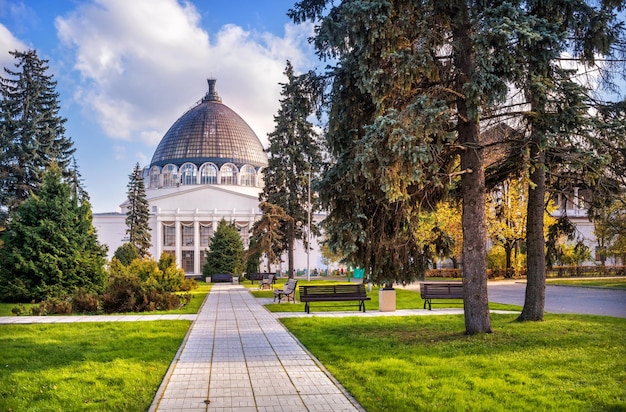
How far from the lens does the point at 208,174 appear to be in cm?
8106

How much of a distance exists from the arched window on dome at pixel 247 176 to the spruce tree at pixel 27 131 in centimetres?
4688

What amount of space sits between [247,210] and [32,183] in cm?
4232

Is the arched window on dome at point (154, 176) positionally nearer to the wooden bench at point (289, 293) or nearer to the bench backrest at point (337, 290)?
the wooden bench at point (289, 293)

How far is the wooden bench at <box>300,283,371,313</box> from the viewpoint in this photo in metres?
16.0

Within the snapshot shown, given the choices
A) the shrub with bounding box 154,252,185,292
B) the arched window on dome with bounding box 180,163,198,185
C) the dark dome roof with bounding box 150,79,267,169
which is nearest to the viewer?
the shrub with bounding box 154,252,185,292

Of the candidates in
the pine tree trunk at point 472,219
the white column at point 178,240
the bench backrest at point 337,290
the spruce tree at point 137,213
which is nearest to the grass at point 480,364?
the pine tree trunk at point 472,219

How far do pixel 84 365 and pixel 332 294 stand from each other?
9.14m

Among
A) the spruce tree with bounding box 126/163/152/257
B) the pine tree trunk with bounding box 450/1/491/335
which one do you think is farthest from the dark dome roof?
the pine tree trunk with bounding box 450/1/491/335

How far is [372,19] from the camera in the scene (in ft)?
29.3

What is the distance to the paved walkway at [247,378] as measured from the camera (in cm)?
598

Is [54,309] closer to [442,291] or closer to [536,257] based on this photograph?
[442,291]

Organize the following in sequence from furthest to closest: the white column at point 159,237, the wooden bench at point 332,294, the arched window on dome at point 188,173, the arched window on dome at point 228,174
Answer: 1. the arched window on dome at point 228,174
2. the arched window on dome at point 188,173
3. the white column at point 159,237
4. the wooden bench at point 332,294

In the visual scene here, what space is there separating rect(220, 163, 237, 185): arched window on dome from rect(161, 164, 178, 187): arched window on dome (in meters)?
6.99

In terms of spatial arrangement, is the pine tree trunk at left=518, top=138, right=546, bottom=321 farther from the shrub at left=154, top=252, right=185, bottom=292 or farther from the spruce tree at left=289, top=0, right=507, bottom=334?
the shrub at left=154, top=252, right=185, bottom=292
